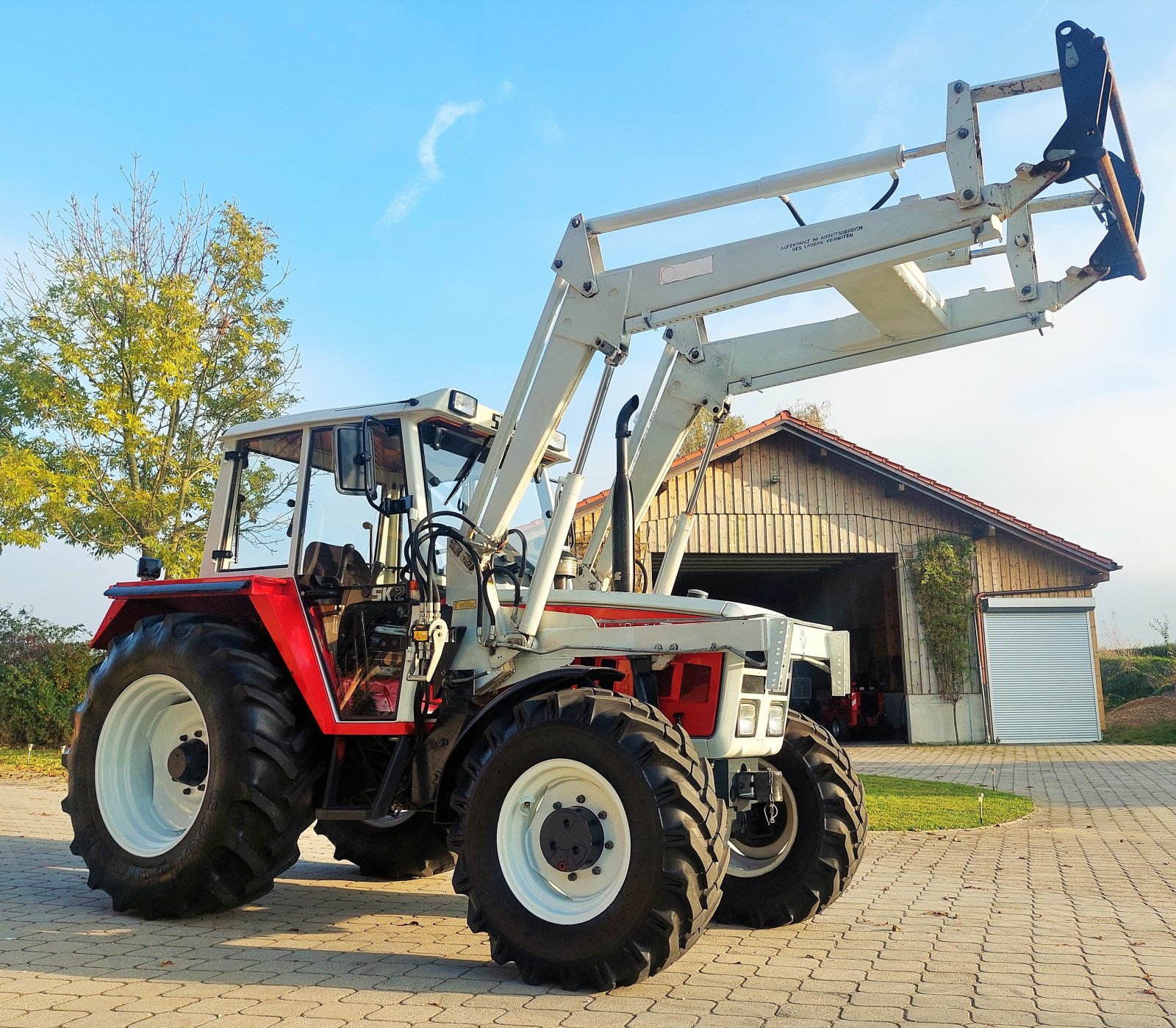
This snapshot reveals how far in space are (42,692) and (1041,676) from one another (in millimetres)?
17883

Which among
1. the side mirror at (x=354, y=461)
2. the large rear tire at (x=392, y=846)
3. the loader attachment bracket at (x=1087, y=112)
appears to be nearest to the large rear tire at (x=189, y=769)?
the side mirror at (x=354, y=461)

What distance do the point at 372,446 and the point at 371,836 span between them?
2.89m

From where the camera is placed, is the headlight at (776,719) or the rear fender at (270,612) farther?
the rear fender at (270,612)

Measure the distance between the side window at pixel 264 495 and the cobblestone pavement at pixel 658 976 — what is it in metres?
2.03

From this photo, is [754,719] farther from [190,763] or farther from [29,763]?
[29,763]

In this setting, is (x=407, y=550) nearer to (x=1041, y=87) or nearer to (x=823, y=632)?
(x=823, y=632)

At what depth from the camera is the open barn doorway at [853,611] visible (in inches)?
880

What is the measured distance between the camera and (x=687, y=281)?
17.3 ft

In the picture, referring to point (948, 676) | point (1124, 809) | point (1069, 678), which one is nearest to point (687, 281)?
point (1124, 809)

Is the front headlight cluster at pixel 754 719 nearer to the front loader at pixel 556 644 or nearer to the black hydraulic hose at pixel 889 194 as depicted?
the front loader at pixel 556 644

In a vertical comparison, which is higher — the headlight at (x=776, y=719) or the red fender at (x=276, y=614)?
the red fender at (x=276, y=614)

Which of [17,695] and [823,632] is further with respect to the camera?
[17,695]

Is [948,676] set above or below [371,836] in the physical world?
above

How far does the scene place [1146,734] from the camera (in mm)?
21812
